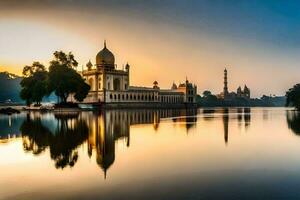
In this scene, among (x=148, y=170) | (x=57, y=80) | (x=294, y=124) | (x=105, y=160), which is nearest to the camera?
(x=148, y=170)

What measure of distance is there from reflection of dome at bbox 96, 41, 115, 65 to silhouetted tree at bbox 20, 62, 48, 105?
25441 millimetres

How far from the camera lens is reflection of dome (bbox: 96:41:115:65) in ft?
301

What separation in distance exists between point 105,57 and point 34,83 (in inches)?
1189

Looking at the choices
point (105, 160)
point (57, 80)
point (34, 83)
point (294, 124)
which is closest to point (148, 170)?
point (105, 160)

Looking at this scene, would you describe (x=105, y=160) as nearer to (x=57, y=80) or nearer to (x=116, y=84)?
(x=57, y=80)

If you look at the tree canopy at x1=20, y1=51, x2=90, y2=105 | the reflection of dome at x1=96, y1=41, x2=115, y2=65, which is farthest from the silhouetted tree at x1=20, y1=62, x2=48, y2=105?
the reflection of dome at x1=96, y1=41, x2=115, y2=65

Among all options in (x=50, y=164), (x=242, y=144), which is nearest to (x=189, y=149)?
(x=242, y=144)

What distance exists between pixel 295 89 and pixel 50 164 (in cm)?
7061

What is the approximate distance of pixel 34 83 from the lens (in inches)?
2542

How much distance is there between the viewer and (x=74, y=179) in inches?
369

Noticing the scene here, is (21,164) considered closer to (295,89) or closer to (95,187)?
(95,187)

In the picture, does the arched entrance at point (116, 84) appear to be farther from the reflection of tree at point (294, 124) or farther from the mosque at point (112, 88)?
the reflection of tree at point (294, 124)

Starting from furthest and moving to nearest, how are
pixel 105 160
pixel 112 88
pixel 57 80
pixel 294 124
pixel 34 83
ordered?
1. pixel 112 88
2. pixel 34 83
3. pixel 57 80
4. pixel 294 124
5. pixel 105 160

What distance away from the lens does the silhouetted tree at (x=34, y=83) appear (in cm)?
6184
